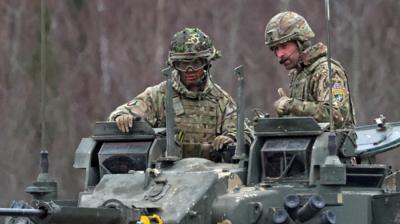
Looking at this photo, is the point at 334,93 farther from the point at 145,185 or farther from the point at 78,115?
the point at 78,115

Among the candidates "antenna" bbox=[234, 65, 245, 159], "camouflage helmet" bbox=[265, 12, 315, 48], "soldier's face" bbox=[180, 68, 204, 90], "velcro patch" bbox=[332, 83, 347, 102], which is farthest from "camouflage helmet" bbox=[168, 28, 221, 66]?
"velcro patch" bbox=[332, 83, 347, 102]

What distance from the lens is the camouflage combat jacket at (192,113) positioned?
14.4 metres

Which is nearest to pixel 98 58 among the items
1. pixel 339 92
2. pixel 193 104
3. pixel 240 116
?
pixel 193 104

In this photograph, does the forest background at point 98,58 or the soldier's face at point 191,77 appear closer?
the soldier's face at point 191,77

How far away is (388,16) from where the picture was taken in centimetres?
1872

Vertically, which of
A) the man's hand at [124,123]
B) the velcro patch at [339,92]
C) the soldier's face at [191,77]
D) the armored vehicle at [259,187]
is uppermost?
the soldier's face at [191,77]

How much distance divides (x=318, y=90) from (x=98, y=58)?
6763mm

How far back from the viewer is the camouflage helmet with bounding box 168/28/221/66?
14.3m

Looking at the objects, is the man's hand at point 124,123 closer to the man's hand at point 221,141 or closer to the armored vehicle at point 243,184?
the armored vehicle at point 243,184

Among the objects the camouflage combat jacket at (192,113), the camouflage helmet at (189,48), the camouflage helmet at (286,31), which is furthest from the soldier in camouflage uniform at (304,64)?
the camouflage combat jacket at (192,113)

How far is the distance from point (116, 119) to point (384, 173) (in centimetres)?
282

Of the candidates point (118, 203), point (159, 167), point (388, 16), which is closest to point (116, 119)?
point (159, 167)

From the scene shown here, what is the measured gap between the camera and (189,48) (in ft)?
47.1

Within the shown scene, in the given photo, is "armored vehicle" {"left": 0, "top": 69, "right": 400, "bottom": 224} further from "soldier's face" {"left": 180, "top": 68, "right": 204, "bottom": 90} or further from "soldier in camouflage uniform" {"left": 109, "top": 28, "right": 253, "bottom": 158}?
"soldier's face" {"left": 180, "top": 68, "right": 204, "bottom": 90}
